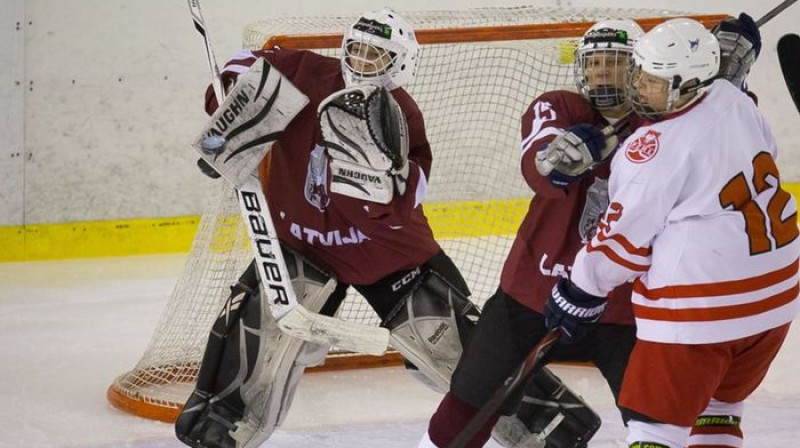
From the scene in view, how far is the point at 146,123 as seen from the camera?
5.87 m

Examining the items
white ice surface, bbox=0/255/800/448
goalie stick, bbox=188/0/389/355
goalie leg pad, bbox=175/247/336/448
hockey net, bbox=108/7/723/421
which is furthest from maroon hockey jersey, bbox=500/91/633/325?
hockey net, bbox=108/7/723/421

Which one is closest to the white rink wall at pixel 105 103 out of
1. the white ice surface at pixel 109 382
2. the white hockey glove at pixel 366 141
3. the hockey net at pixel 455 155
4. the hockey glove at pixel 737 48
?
the white ice surface at pixel 109 382

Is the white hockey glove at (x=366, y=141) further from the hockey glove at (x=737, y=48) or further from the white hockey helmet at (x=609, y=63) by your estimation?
the hockey glove at (x=737, y=48)

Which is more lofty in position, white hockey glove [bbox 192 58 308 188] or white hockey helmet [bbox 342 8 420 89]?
white hockey helmet [bbox 342 8 420 89]

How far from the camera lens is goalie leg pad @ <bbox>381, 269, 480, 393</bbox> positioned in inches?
124

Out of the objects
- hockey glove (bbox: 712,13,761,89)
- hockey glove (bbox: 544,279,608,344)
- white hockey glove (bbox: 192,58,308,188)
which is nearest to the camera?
hockey glove (bbox: 544,279,608,344)

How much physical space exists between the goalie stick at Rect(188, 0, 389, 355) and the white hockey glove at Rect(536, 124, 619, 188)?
65 centimetres

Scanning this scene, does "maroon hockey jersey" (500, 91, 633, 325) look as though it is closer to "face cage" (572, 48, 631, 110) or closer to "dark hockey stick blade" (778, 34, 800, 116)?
"face cage" (572, 48, 631, 110)

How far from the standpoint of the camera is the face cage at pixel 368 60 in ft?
9.53

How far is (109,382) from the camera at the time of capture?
4230mm

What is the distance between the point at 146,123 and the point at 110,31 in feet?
1.36

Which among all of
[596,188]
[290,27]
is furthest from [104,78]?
[596,188]

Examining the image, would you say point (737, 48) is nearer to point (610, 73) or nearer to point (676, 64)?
point (610, 73)

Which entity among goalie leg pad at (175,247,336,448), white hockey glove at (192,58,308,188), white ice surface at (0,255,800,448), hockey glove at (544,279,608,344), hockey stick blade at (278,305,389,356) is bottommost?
white ice surface at (0,255,800,448)
